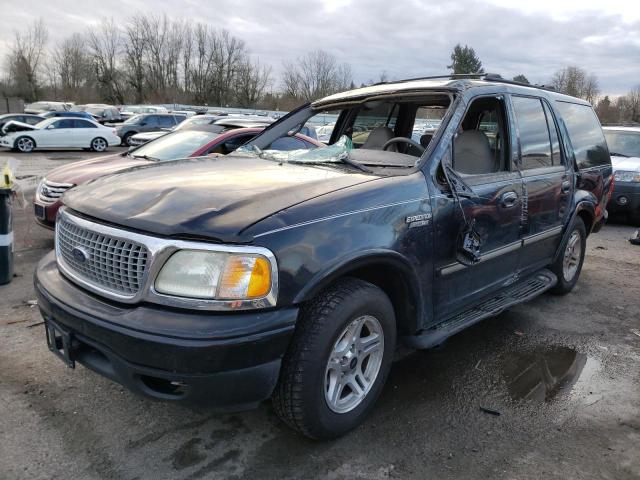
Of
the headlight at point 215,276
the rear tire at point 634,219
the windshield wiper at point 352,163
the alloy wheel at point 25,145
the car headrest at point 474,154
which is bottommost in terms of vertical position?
the alloy wheel at point 25,145

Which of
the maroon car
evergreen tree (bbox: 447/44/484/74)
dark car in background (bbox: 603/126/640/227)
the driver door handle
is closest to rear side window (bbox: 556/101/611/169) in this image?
the driver door handle

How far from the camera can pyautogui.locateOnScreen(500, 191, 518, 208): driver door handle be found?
356 cm

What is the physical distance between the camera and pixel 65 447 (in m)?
2.60

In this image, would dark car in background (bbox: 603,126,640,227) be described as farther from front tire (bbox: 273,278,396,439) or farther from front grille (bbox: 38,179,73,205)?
front grille (bbox: 38,179,73,205)

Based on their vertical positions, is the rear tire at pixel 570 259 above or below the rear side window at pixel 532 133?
below

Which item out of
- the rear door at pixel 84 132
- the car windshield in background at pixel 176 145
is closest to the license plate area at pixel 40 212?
the car windshield in background at pixel 176 145

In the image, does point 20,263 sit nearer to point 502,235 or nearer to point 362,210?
point 362,210

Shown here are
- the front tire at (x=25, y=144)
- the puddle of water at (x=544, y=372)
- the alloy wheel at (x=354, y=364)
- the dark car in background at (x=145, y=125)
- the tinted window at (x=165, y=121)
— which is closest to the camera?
the alloy wheel at (x=354, y=364)

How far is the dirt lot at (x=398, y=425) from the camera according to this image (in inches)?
99.3

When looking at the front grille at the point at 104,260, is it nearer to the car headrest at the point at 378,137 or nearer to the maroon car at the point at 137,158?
the car headrest at the point at 378,137

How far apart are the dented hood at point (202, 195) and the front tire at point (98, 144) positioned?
21463 millimetres

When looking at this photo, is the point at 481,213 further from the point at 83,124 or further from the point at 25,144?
the point at 83,124

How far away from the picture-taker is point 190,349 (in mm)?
2092

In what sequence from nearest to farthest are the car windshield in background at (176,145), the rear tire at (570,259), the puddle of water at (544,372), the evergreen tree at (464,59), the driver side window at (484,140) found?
1. the puddle of water at (544,372)
2. the driver side window at (484,140)
3. the rear tire at (570,259)
4. the car windshield in background at (176,145)
5. the evergreen tree at (464,59)
